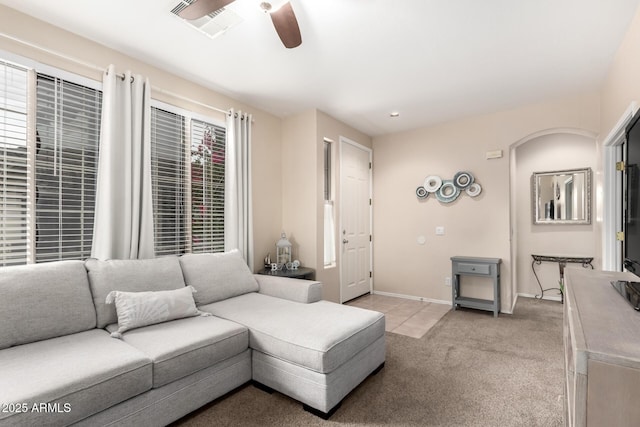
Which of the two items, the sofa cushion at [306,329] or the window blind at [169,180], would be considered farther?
the window blind at [169,180]

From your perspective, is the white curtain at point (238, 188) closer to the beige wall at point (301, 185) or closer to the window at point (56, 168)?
the window at point (56, 168)

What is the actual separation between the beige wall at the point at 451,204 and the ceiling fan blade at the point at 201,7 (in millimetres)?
3520

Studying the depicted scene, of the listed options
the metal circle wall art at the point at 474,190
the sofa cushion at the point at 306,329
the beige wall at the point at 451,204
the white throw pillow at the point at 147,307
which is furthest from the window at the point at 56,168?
the metal circle wall art at the point at 474,190

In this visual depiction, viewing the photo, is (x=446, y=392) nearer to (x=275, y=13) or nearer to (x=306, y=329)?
(x=306, y=329)

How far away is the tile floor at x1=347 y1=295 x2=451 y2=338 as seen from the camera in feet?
11.2

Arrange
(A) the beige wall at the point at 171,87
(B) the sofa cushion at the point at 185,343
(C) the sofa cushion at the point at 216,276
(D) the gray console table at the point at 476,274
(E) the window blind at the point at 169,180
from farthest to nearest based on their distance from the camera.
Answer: (D) the gray console table at the point at 476,274 → (E) the window blind at the point at 169,180 → (C) the sofa cushion at the point at 216,276 → (A) the beige wall at the point at 171,87 → (B) the sofa cushion at the point at 185,343

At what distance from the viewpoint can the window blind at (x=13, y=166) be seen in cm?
206

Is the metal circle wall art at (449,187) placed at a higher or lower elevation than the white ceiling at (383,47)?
lower

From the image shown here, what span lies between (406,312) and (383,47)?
119 inches

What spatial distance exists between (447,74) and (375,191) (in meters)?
2.31

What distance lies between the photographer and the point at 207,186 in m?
3.30

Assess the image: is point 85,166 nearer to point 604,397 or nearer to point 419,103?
point 604,397

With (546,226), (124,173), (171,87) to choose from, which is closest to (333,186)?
(171,87)

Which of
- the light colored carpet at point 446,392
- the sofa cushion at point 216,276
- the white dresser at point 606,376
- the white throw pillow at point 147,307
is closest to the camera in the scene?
the white dresser at point 606,376
